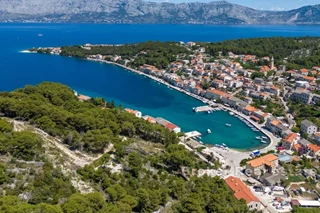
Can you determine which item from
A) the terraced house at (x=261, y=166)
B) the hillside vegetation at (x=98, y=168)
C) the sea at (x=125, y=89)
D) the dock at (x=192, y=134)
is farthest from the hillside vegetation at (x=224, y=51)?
the hillside vegetation at (x=98, y=168)

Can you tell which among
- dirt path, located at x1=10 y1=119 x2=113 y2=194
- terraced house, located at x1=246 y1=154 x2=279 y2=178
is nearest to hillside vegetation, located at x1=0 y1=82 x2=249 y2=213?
dirt path, located at x1=10 y1=119 x2=113 y2=194

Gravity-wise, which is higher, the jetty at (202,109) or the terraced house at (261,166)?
the terraced house at (261,166)

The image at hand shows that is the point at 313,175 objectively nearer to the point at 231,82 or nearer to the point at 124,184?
the point at 124,184

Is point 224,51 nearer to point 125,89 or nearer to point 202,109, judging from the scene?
point 125,89

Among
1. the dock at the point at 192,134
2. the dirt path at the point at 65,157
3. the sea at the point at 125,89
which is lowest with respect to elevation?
the sea at the point at 125,89

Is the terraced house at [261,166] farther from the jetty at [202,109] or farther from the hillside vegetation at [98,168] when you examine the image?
the jetty at [202,109]

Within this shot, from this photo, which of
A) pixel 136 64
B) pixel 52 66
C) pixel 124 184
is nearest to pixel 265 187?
pixel 124 184

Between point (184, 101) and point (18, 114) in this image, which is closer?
point (18, 114)

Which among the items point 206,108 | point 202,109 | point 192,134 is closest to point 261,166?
point 192,134

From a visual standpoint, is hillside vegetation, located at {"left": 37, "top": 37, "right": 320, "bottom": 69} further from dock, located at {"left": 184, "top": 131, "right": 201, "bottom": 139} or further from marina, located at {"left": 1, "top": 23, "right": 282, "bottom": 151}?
dock, located at {"left": 184, "top": 131, "right": 201, "bottom": 139}
